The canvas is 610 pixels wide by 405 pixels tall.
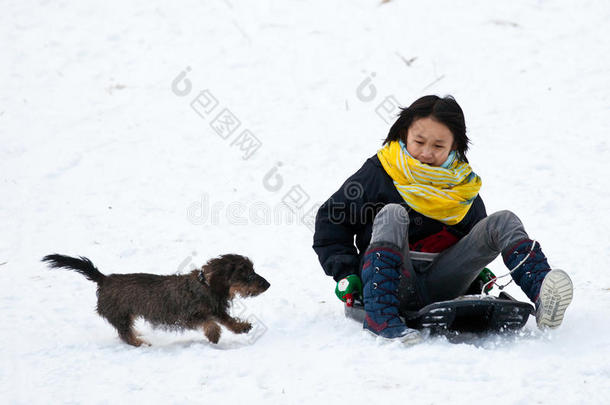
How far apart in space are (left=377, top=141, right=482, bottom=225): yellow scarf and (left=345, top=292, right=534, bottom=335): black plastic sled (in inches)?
23.5

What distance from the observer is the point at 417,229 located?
393 centimetres

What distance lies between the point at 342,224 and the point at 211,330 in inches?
42.1

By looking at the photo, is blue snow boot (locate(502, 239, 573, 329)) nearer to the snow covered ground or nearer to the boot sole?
the boot sole

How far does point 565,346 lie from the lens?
332 centimetres

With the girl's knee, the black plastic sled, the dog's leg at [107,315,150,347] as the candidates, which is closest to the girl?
the girl's knee

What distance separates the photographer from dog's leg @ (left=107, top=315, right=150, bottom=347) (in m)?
4.00

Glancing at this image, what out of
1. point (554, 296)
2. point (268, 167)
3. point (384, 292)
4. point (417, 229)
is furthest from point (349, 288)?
point (268, 167)

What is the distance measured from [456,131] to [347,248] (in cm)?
100

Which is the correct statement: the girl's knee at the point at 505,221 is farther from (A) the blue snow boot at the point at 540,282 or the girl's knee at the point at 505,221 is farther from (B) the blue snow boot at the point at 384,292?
(B) the blue snow boot at the point at 384,292

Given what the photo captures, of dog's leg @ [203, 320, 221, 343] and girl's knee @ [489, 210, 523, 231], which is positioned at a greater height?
dog's leg @ [203, 320, 221, 343]

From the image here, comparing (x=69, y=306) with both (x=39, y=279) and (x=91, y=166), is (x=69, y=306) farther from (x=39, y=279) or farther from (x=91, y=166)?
(x=91, y=166)

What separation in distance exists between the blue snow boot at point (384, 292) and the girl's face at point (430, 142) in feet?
2.22

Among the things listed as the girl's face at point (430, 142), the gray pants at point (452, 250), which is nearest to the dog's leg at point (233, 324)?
the gray pants at point (452, 250)

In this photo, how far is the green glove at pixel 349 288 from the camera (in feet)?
12.5
